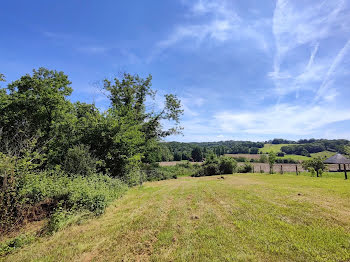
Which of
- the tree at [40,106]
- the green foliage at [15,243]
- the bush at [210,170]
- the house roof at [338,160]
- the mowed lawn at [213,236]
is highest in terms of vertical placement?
the tree at [40,106]

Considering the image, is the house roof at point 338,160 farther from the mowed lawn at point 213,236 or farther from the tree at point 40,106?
the tree at point 40,106

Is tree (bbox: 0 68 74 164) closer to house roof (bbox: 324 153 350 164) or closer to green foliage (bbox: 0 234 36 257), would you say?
green foliage (bbox: 0 234 36 257)

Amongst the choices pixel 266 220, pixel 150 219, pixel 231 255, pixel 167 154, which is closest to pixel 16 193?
pixel 150 219

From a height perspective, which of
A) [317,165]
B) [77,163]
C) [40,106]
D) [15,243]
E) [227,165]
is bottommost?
[227,165]

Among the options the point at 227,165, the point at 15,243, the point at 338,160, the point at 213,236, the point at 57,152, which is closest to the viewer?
the point at 213,236

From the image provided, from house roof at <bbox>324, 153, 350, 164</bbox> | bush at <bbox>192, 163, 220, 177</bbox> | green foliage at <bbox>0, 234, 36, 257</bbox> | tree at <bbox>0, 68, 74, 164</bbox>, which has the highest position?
tree at <bbox>0, 68, 74, 164</bbox>

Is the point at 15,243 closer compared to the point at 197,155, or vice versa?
the point at 15,243

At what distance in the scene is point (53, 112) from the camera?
12.2 metres

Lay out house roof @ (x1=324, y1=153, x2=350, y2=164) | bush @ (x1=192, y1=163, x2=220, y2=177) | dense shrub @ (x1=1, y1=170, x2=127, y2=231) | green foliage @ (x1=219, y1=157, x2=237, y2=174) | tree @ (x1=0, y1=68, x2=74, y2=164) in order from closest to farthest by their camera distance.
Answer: dense shrub @ (x1=1, y1=170, x2=127, y2=231) < tree @ (x1=0, y1=68, x2=74, y2=164) < house roof @ (x1=324, y1=153, x2=350, y2=164) < green foliage @ (x1=219, y1=157, x2=237, y2=174) < bush @ (x1=192, y1=163, x2=220, y2=177)

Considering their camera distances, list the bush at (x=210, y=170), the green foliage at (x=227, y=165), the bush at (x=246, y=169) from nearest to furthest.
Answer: the green foliage at (x=227, y=165), the bush at (x=246, y=169), the bush at (x=210, y=170)

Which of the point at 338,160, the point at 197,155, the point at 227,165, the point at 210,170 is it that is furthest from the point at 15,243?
the point at 197,155

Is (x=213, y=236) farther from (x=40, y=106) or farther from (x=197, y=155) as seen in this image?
(x=197, y=155)

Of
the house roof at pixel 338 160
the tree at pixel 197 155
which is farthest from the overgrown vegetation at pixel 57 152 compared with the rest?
the tree at pixel 197 155

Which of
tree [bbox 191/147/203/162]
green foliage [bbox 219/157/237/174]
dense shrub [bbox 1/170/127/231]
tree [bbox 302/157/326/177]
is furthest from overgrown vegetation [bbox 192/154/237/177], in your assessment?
tree [bbox 191/147/203/162]
